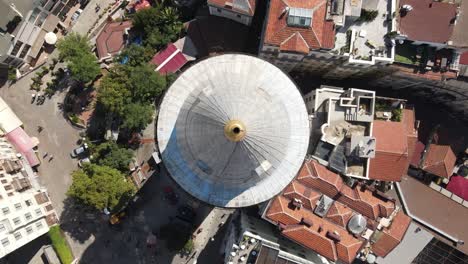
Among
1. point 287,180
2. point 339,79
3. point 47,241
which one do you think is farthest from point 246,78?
point 47,241

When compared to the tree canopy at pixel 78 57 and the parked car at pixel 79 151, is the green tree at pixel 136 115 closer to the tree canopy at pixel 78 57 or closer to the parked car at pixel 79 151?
the tree canopy at pixel 78 57

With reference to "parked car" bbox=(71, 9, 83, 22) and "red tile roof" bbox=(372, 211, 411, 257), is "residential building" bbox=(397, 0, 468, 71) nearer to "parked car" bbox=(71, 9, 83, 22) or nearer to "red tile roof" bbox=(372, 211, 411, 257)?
"red tile roof" bbox=(372, 211, 411, 257)

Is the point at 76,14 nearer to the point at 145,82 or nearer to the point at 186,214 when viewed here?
the point at 145,82

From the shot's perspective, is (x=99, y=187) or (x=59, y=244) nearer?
(x=99, y=187)

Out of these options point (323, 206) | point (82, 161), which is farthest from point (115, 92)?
point (323, 206)

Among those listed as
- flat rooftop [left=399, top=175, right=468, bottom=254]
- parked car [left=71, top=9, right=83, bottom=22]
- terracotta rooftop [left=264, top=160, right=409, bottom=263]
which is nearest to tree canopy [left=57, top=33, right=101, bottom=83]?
parked car [left=71, top=9, right=83, bottom=22]

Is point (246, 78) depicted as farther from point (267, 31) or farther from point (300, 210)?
point (300, 210)
